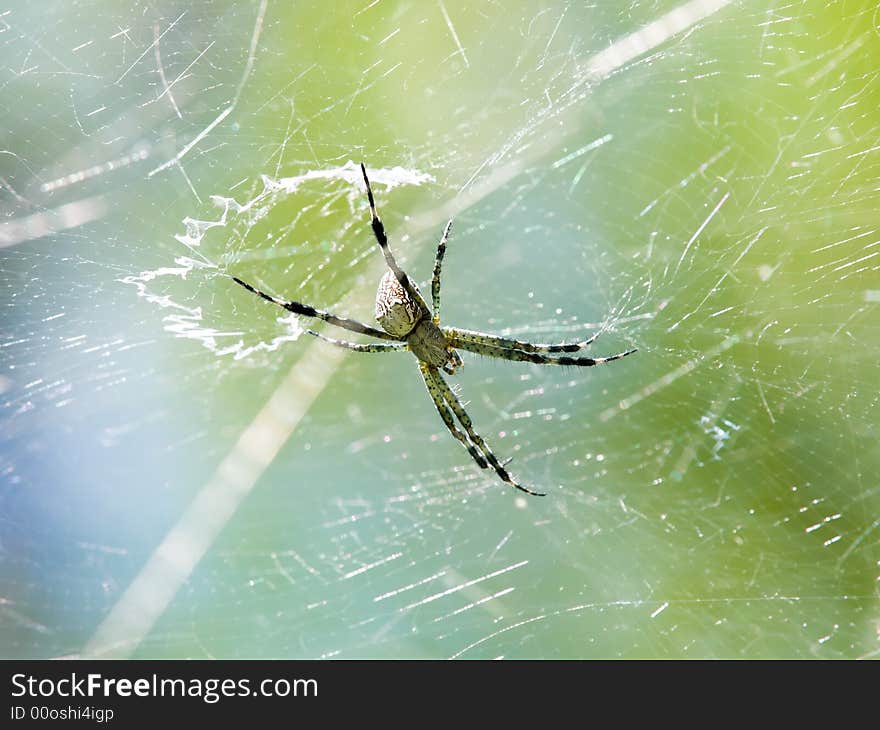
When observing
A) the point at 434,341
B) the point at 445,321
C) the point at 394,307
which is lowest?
the point at 394,307

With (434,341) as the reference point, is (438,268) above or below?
below

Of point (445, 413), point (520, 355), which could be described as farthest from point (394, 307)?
point (445, 413)

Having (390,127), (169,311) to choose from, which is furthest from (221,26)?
(169,311)

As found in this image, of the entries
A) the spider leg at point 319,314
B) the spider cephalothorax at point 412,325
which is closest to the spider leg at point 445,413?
the spider cephalothorax at point 412,325

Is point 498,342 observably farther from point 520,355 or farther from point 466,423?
point 466,423

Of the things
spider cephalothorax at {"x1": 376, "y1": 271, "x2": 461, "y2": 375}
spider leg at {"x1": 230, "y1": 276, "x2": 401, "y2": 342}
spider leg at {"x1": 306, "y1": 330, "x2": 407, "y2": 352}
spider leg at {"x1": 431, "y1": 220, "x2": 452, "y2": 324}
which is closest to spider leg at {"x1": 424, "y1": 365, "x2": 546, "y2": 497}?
spider cephalothorax at {"x1": 376, "y1": 271, "x2": 461, "y2": 375}

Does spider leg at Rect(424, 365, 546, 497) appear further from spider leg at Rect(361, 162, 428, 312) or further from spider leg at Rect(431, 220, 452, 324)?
spider leg at Rect(361, 162, 428, 312)
